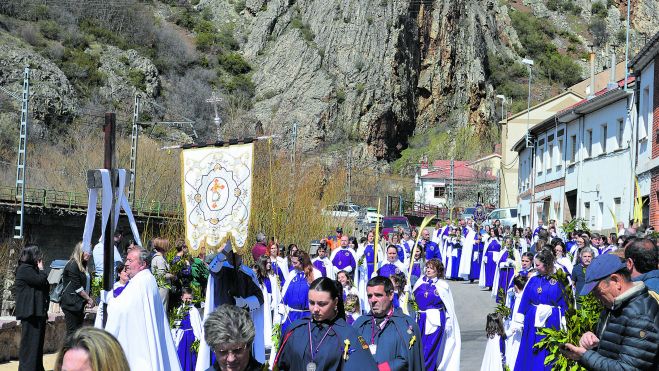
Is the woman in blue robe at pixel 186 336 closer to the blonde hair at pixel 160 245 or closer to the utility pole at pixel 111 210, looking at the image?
the blonde hair at pixel 160 245

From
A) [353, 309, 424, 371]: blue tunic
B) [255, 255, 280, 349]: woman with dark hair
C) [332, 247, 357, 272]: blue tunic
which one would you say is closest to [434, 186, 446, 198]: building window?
[332, 247, 357, 272]: blue tunic

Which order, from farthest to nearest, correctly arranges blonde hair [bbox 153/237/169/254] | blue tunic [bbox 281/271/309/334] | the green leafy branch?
1. blue tunic [bbox 281/271/309/334]
2. blonde hair [bbox 153/237/169/254]
3. the green leafy branch

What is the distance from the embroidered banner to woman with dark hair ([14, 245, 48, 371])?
6.32 feet

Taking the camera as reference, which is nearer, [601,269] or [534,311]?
[601,269]

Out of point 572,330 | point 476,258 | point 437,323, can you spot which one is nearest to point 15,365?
point 437,323

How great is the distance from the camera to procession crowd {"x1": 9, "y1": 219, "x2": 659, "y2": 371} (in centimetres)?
570

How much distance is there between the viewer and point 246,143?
11.4m

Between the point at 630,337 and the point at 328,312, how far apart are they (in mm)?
1935

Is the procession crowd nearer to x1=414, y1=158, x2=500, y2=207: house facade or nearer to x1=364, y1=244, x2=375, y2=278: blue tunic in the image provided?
x1=364, y1=244, x2=375, y2=278: blue tunic

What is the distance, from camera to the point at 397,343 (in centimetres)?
768

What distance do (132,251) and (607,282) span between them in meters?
4.39

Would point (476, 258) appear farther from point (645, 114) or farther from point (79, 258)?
point (79, 258)

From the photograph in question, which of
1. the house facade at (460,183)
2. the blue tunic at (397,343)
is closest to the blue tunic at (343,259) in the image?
the blue tunic at (397,343)

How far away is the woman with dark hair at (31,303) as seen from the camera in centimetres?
1185
